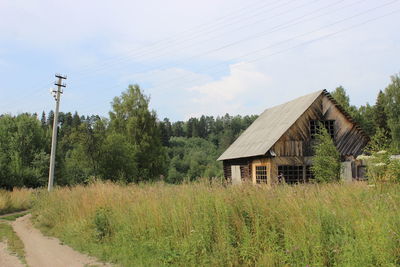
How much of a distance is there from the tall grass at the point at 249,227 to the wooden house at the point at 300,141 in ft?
40.5

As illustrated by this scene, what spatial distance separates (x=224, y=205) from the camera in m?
6.99

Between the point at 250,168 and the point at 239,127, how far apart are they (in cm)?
9724

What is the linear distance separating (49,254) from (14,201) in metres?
14.7

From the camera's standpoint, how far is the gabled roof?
72.5 feet

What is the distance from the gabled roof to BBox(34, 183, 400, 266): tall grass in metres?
13.2

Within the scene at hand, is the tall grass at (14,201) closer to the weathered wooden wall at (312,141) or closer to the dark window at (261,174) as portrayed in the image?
the dark window at (261,174)

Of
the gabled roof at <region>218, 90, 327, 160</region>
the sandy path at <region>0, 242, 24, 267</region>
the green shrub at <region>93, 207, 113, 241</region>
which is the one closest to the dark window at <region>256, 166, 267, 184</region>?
the gabled roof at <region>218, 90, 327, 160</region>

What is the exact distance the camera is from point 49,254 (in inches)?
352

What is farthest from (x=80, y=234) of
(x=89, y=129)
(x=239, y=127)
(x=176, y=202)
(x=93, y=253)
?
(x=239, y=127)

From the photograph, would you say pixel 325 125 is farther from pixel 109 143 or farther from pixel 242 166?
pixel 109 143

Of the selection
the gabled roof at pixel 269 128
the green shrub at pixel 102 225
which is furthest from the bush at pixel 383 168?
the gabled roof at pixel 269 128

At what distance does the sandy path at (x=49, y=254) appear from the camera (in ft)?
25.9

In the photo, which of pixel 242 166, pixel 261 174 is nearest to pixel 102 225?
pixel 261 174

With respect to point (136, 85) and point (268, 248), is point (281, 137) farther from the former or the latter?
point (136, 85)
